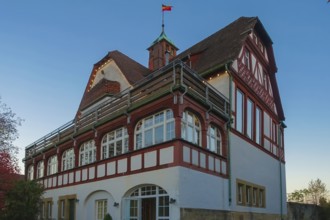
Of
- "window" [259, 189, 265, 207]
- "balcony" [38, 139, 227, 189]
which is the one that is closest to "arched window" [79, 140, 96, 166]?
"balcony" [38, 139, 227, 189]

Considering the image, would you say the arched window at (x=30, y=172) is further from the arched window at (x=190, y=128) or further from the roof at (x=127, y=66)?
the arched window at (x=190, y=128)

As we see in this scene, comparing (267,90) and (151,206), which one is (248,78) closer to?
(267,90)

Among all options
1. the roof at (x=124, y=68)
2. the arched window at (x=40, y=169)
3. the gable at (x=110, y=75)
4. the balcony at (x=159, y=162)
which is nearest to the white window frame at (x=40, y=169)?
the arched window at (x=40, y=169)

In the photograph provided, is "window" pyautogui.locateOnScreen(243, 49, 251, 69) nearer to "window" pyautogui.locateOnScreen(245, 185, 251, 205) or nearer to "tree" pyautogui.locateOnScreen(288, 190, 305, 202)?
"window" pyautogui.locateOnScreen(245, 185, 251, 205)

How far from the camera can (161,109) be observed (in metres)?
17.7

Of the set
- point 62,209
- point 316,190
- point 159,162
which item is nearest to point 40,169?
point 62,209

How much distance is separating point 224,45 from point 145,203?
10420mm

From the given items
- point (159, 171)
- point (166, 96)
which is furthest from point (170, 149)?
point (166, 96)

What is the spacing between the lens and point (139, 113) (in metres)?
→ 19.0

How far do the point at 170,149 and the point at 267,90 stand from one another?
13589mm

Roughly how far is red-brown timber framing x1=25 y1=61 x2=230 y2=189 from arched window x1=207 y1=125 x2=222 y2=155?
0.71 ft

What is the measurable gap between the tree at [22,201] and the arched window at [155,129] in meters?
7.90

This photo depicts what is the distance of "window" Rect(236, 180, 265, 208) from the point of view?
21.2 metres

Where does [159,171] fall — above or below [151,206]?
above
